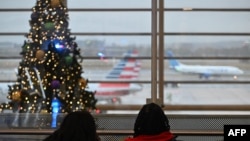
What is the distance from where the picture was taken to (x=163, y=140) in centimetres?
294

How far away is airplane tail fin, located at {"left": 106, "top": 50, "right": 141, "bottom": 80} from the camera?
8.79 m

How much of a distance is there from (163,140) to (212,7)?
19.9ft

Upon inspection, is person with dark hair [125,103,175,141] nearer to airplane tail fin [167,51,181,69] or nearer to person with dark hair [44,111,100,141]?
person with dark hair [44,111,100,141]

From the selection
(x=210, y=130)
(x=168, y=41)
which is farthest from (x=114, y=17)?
(x=210, y=130)

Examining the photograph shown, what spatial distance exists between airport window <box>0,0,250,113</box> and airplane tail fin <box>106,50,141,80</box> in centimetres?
6

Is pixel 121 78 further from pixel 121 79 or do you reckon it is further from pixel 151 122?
pixel 151 122

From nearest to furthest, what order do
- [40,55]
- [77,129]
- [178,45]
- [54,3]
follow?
[77,129] < [40,55] < [54,3] < [178,45]

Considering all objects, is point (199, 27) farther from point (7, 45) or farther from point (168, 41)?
point (7, 45)

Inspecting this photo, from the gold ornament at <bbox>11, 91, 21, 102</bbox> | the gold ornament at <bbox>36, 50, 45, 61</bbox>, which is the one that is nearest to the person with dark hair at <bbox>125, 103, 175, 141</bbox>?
the gold ornament at <bbox>36, 50, 45, 61</bbox>

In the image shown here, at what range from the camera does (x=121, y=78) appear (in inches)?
349

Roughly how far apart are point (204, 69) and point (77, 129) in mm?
6704

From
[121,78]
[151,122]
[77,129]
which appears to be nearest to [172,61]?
[121,78]

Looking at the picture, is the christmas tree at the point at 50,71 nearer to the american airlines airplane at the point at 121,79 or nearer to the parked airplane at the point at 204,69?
the american airlines airplane at the point at 121,79

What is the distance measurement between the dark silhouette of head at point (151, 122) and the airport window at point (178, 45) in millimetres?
5444
